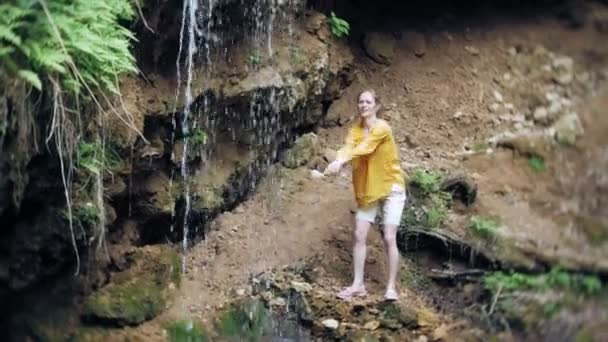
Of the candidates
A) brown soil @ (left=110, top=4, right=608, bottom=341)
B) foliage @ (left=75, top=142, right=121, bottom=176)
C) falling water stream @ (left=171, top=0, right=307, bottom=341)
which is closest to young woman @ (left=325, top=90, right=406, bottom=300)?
brown soil @ (left=110, top=4, right=608, bottom=341)

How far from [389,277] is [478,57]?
3.70 metres

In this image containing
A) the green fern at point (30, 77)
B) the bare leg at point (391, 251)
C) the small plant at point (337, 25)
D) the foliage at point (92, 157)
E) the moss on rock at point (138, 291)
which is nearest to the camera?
the green fern at point (30, 77)

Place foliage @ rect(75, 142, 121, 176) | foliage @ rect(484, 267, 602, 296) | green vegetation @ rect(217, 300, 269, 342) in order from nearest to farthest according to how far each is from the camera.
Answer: foliage @ rect(75, 142, 121, 176)
green vegetation @ rect(217, 300, 269, 342)
foliage @ rect(484, 267, 602, 296)

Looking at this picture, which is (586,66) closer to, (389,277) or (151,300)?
(389,277)

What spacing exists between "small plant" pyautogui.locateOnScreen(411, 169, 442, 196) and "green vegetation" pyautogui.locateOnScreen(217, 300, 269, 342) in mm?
2071

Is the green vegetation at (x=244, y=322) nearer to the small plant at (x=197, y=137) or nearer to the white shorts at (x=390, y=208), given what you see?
the white shorts at (x=390, y=208)

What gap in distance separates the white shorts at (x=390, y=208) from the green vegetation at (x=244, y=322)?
1139 millimetres

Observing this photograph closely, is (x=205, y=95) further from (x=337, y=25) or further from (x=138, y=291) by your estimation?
(x=337, y=25)

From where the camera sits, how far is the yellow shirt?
24.5 feet

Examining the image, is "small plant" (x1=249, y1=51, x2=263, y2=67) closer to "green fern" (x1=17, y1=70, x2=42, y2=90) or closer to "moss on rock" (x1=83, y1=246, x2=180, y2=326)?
"moss on rock" (x1=83, y1=246, x2=180, y2=326)

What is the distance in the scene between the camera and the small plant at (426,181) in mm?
8859

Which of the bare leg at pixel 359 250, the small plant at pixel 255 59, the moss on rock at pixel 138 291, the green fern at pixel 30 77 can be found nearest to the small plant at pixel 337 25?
the small plant at pixel 255 59

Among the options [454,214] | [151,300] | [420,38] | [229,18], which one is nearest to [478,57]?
[420,38]

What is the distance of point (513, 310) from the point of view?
7906 mm
